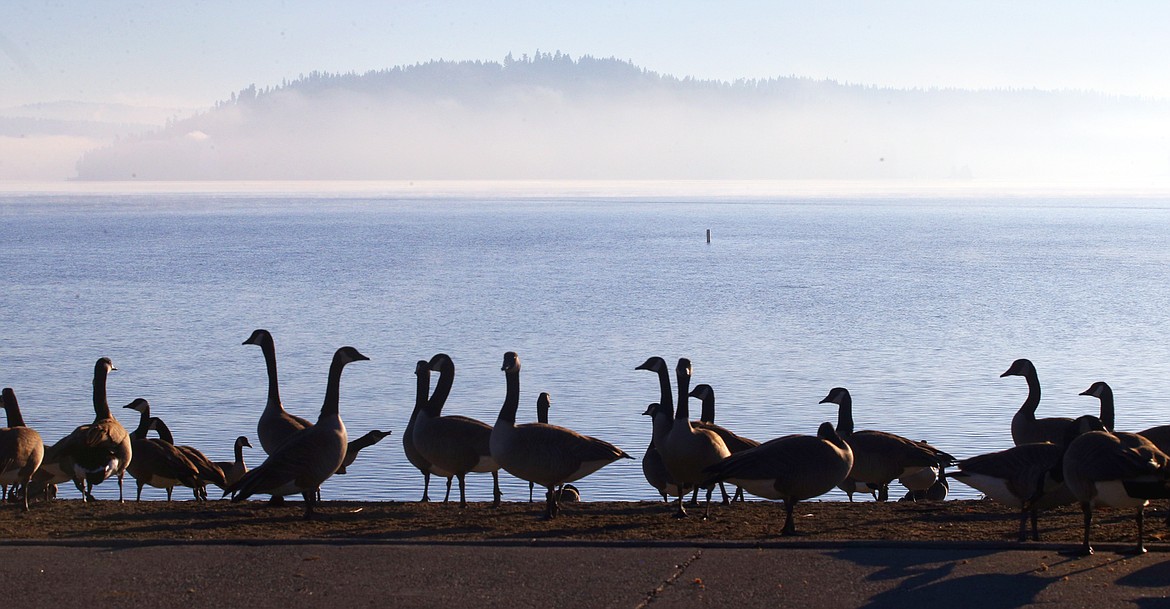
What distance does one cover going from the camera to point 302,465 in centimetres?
1064

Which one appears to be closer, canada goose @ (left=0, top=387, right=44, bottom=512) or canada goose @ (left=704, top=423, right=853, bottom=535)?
canada goose @ (left=704, top=423, right=853, bottom=535)

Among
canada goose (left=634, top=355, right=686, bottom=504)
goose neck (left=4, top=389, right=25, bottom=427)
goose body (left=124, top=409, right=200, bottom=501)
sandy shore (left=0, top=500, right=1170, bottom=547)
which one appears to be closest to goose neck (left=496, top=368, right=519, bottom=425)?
sandy shore (left=0, top=500, right=1170, bottom=547)

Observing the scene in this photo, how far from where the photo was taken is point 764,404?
24.2 meters

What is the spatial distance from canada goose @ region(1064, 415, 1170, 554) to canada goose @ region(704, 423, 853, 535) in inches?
69.0

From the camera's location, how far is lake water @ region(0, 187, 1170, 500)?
2267 cm

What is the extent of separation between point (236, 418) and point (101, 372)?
9.13 metres

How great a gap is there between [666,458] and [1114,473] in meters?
3.91

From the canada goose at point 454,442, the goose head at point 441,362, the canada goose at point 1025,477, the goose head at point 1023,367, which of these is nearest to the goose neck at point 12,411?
the canada goose at point 454,442

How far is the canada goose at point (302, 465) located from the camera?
10453mm

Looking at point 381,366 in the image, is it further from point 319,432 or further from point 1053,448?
point 1053,448

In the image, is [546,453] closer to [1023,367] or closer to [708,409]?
[708,409]

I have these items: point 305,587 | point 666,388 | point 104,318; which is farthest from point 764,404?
point 104,318

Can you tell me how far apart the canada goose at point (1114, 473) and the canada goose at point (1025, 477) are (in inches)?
Result: 11.5

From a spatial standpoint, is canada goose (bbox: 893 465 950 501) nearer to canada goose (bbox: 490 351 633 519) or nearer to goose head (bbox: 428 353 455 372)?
canada goose (bbox: 490 351 633 519)
